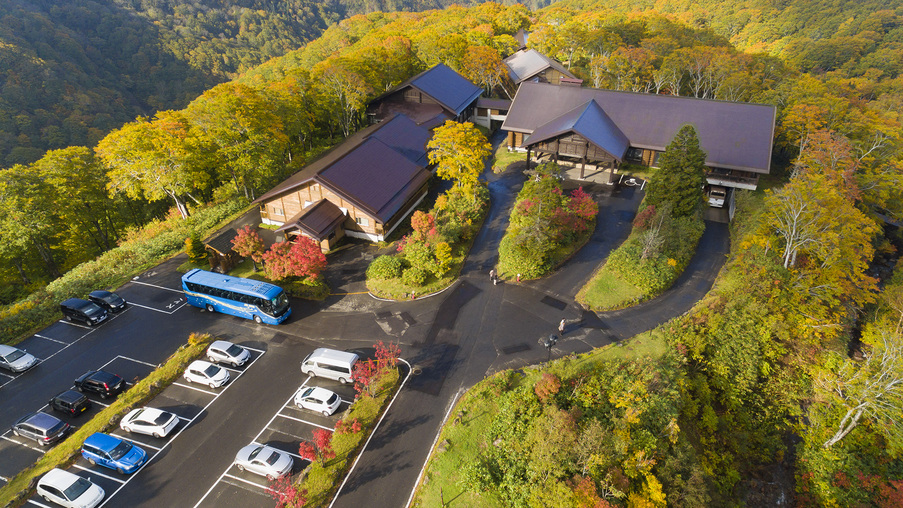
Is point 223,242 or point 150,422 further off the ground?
point 223,242

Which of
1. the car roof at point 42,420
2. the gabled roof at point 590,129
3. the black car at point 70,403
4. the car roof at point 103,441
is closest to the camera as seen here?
the car roof at point 103,441

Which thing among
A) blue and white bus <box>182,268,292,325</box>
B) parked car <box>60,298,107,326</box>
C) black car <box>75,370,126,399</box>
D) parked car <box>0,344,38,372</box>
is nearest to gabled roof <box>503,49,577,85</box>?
blue and white bus <box>182,268,292,325</box>

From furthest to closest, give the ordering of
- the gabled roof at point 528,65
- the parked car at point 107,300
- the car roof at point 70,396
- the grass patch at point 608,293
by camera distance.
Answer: the gabled roof at point 528,65, the parked car at point 107,300, the grass patch at point 608,293, the car roof at point 70,396

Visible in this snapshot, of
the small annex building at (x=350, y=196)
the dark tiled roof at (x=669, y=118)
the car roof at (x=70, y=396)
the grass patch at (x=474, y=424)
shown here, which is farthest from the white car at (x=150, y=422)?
the dark tiled roof at (x=669, y=118)

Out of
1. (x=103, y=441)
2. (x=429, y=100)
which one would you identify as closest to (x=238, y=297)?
(x=103, y=441)

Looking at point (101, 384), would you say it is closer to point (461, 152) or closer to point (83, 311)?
point (83, 311)

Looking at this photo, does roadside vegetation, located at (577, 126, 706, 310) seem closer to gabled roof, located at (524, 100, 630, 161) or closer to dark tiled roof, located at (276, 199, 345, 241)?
gabled roof, located at (524, 100, 630, 161)

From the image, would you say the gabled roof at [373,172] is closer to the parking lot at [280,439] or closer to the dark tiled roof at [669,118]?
the dark tiled roof at [669,118]

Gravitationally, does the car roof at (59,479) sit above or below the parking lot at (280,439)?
above
